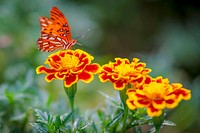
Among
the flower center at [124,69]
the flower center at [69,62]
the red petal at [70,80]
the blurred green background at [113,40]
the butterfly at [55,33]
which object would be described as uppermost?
the blurred green background at [113,40]

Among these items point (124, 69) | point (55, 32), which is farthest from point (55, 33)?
point (124, 69)

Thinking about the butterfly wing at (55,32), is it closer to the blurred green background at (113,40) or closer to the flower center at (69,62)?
the flower center at (69,62)

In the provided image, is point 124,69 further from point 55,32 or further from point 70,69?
point 55,32

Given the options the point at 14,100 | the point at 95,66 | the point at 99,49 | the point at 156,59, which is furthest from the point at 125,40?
the point at 95,66

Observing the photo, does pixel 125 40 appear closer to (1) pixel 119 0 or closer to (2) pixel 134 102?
(1) pixel 119 0

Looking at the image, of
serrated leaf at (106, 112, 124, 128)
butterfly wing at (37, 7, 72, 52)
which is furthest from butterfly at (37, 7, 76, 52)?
serrated leaf at (106, 112, 124, 128)

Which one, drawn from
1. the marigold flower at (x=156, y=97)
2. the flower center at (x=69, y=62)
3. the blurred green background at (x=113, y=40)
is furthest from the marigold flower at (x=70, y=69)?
the blurred green background at (x=113, y=40)
